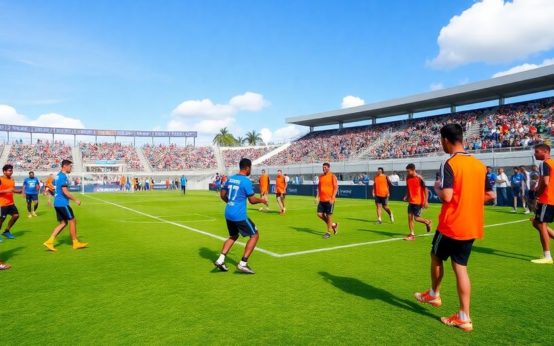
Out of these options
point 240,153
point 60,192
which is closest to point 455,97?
point 60,192

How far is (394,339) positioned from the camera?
401 cm

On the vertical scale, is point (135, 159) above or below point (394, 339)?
above

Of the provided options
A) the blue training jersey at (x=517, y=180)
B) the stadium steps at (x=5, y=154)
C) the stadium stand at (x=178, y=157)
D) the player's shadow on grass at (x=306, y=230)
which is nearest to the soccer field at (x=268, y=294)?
the player's shadow on grass at (x=306, y=230)

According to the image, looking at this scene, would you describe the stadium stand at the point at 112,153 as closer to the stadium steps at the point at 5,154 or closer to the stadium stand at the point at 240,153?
the stadium steps at the point at 5,154

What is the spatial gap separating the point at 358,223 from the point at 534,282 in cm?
825

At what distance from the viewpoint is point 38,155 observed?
59594 mm

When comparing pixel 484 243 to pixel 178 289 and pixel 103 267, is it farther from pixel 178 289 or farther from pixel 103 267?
pixel 103 267

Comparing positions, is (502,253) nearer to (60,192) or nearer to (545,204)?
(545,204)

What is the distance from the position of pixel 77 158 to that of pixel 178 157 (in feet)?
54.9

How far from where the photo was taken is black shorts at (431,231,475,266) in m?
4.20

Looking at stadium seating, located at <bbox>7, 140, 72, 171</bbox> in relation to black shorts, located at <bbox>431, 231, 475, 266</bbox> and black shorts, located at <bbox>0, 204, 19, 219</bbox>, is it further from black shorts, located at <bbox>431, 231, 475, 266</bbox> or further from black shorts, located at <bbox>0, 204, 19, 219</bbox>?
black shorts, located at <bbox>431, 231, 475, 266</bbox>

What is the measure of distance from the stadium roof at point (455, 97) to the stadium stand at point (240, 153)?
43.6ft

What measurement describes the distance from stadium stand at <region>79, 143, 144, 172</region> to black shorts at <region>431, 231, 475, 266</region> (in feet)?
211

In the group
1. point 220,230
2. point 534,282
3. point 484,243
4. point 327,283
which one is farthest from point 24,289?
point 484,243
